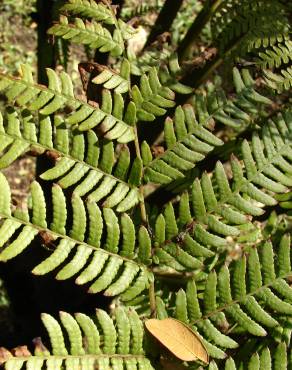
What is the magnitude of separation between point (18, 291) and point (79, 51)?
1.73 m

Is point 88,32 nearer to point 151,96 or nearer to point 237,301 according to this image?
point 151,96

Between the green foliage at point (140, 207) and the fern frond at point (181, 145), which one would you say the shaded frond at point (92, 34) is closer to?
the green foliage at point (140, 207)

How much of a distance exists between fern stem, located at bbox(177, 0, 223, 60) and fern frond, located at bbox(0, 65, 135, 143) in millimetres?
795

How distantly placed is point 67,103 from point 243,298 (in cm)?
62

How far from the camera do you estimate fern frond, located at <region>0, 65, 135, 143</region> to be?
4.14 ft

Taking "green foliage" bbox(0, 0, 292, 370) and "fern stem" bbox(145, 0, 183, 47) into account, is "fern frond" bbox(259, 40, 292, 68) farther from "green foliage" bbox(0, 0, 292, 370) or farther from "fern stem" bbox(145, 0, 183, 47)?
"fern stem" bbox(145, 0, 183, 47)

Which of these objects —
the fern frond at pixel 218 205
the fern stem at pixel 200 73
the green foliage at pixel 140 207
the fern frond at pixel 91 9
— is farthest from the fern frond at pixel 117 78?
the fern stem at pixel 200 73

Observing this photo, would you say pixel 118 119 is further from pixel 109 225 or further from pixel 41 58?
pixel 41 58

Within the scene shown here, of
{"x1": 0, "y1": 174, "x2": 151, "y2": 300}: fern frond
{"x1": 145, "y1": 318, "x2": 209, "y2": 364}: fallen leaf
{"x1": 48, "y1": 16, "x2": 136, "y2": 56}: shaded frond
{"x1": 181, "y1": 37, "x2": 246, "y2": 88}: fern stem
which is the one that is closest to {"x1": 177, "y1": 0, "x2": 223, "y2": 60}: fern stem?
{"x1": 181, "y1": 37, "x2": 246, "y2": 88}: fern stem

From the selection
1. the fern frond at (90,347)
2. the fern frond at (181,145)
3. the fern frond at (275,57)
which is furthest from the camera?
the fern frond at (275,57)

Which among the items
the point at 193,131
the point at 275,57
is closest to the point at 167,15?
the point at 275,57

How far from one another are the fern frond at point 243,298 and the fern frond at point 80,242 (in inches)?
5.4

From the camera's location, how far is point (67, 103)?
1327 mm

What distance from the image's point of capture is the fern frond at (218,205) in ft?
4.27
